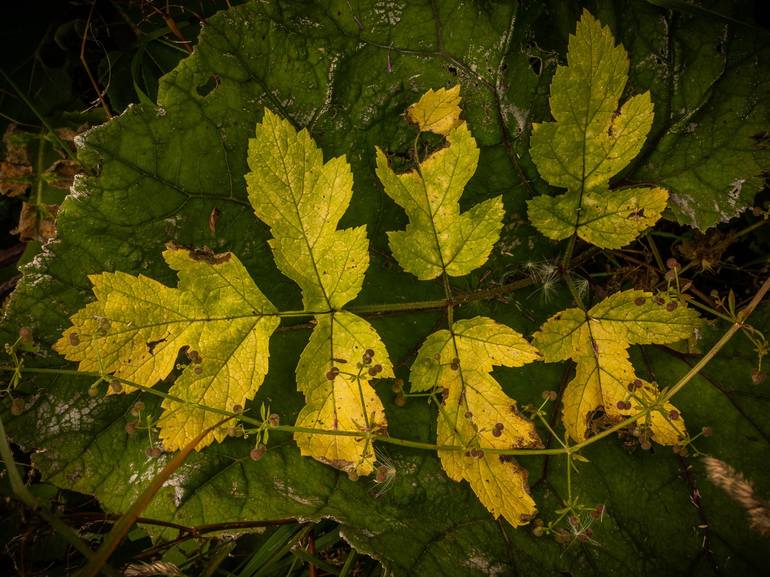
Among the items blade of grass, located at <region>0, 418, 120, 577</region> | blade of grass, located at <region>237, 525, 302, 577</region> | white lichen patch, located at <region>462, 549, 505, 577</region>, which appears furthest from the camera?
blade of grass, located at <region>237, 525, 302, 577</region>

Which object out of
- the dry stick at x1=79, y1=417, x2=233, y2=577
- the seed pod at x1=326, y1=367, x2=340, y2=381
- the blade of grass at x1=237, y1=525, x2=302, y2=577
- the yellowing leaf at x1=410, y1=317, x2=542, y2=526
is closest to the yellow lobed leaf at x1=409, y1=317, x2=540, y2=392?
the yellowing leaf at x1=410, y1=317, x2=542, y2=526

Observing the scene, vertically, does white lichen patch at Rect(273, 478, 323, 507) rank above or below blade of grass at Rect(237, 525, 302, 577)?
above

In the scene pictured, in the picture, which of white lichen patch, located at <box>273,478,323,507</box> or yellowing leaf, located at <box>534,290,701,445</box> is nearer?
yellowing leaf, located at <box>534,290,701,445</box>

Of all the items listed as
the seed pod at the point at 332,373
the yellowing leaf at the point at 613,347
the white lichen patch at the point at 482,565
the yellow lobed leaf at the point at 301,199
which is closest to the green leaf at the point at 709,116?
the yellowing leaf at the point at 613,347

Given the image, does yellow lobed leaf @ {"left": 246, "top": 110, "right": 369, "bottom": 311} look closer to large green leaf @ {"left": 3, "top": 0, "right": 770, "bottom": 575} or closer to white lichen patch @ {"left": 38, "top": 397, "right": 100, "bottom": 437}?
large green leaf @ {"left": 3, "top": 0, "right": 770, "bottom": 575}

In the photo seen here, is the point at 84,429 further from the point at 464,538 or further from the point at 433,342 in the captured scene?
the point at 464,538

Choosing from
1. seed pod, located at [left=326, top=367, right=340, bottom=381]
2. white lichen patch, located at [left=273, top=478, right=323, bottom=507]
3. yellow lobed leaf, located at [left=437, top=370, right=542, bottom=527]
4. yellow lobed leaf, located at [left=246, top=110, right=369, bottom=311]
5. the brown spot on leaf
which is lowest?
white lichen patch, located at [left=273, top=478, right=323, bottom=507]

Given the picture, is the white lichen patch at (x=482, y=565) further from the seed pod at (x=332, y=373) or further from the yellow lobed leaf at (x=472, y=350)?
the seed pod at (x=332, y=373)
